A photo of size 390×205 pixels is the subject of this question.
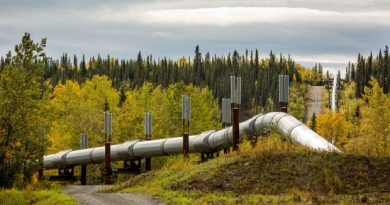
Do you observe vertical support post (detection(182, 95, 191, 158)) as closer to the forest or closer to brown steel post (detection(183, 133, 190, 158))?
brown steel post (detection(183, 133, 190, 158))

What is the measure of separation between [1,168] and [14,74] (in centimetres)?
472

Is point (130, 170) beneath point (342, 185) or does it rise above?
beneath

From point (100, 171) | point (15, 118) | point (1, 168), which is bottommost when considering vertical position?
point (100, 171)

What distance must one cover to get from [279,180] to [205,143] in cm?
1855

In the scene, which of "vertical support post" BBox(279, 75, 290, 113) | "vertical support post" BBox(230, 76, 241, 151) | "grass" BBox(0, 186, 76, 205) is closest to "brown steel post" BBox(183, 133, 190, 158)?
"vertical support post" BBox(230, 76, 241, 151)

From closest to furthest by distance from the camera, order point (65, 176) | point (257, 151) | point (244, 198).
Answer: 1. point (244, 198)
2. point (257, 151)
3. point (65, 176)

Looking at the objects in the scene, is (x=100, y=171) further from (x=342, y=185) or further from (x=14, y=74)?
(x=342, y=185)

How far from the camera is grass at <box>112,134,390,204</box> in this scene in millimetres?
20359

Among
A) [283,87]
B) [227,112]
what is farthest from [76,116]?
[283,87]

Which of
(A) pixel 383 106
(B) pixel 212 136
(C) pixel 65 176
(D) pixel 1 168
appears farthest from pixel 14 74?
(A) pixel 383 106

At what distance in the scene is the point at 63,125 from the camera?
69500 mm

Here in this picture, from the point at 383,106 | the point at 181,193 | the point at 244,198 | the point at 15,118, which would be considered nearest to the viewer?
the point at 244,198

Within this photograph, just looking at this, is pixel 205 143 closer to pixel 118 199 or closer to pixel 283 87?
pixel 283 87

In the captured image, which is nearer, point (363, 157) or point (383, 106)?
point (363, 157)
